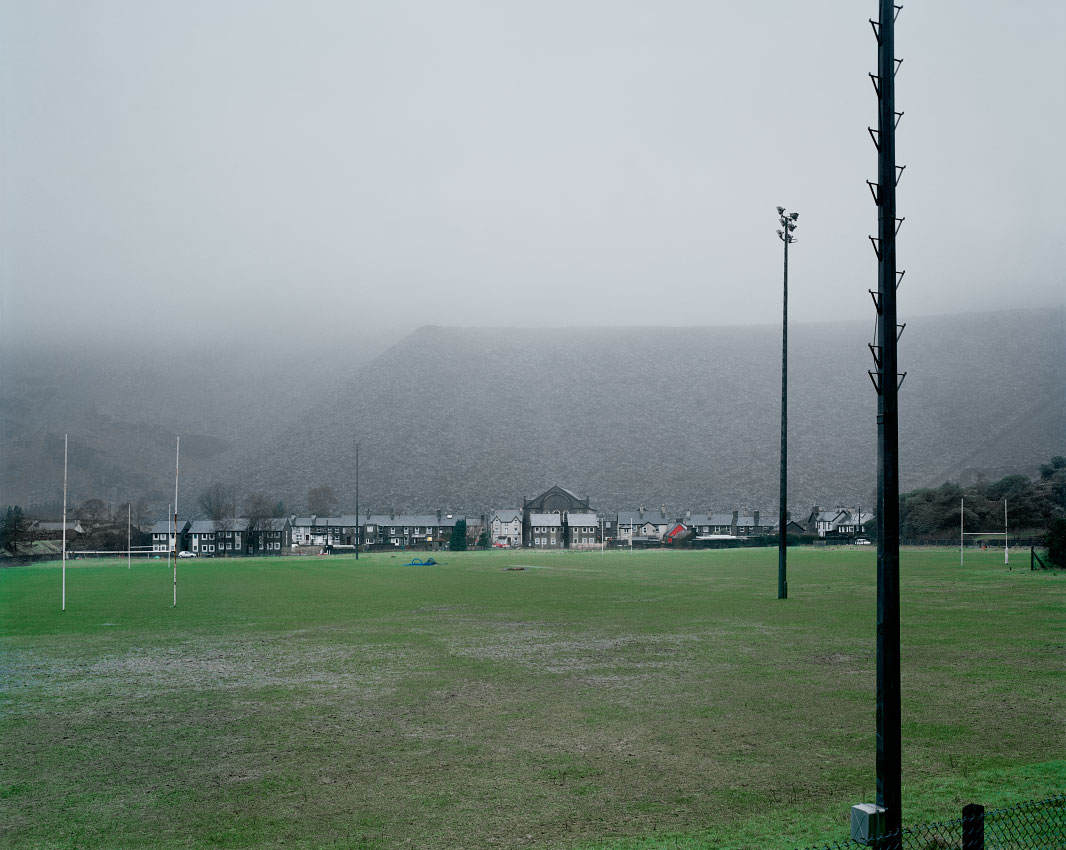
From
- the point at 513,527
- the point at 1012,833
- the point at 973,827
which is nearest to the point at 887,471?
the point at 973,827

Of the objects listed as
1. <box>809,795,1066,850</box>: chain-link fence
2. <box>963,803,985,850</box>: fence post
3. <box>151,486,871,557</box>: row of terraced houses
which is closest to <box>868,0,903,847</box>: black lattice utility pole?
<box>809,795,1066,850</box>: chain-link fence

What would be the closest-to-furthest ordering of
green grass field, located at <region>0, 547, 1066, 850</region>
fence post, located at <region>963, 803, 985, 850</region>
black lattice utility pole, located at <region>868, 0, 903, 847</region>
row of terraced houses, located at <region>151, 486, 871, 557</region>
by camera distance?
1. fence post, located at <region>963, 803, 985, 850</region>
2. black lattice utility pole, located at <region>868, 0, 903, 847</region>
3. green grass field, located at <region>0, 547, 1066, 850</region>
4. row of terraced houses, located at <region>151, 486, 871, 557</region>

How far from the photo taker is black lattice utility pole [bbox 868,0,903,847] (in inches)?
314

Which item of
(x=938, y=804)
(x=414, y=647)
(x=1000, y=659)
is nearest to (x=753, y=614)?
(x=1000, y=659)

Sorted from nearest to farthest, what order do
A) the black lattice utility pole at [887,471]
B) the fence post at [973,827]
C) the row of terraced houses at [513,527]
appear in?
1. the fence post at [973,827]
2. the black lattice utility pole at [887,471]
3. the row of terraced houses at [513,527]

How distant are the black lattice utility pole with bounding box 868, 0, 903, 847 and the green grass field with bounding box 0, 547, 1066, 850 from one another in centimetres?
131

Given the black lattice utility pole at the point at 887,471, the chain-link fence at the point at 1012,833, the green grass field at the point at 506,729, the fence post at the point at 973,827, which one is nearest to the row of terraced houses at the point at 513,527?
the green grass field at the point at 506,729

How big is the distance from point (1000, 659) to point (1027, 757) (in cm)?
908

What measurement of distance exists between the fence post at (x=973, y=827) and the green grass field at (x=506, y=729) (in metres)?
2.22

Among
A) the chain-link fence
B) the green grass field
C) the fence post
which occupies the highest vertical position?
the fence post

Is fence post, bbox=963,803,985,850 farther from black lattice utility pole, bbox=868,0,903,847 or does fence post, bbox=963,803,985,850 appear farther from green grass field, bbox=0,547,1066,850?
green grass field, bbox=0,547,1066,850

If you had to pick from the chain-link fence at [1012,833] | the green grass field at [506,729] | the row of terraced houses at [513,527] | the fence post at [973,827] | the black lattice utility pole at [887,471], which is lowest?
the row of terraced houses at [513,527]

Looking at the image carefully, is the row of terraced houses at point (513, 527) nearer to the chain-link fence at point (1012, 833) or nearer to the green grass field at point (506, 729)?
the green grass field at point (506, 729)

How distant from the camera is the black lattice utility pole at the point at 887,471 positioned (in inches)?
314
